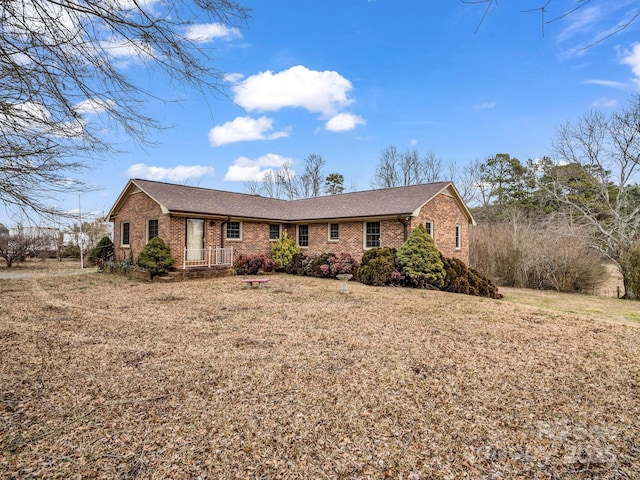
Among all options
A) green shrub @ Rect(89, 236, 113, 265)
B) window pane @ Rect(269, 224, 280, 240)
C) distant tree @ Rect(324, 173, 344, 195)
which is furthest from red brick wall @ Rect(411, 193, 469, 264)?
distant tree @ Rect(324, 173, 344, 195)

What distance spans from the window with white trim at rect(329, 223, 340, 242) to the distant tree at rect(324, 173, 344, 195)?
19.9 meters

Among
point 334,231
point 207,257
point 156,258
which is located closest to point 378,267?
point 334,231

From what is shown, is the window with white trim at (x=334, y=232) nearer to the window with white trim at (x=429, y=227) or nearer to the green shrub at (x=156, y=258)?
the window with white trim at (x=429, y=227)

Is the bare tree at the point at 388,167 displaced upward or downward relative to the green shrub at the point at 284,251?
upward

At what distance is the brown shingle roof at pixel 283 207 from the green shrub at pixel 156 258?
162cm

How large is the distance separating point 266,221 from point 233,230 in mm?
1886

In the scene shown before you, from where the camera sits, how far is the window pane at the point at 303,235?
59.2ft

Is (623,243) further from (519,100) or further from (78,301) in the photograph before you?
(78,301)

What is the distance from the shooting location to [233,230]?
16344mm

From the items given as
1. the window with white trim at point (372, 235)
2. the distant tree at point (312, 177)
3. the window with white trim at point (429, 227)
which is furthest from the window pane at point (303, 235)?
the distant tree at point (312, 177)

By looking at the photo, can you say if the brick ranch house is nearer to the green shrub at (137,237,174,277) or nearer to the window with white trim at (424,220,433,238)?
the window with white trim at (424,220,433,238)

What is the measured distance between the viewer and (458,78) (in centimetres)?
972

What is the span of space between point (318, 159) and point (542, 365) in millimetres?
33570

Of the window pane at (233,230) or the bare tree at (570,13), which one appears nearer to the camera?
the bare tree at (570,13)
